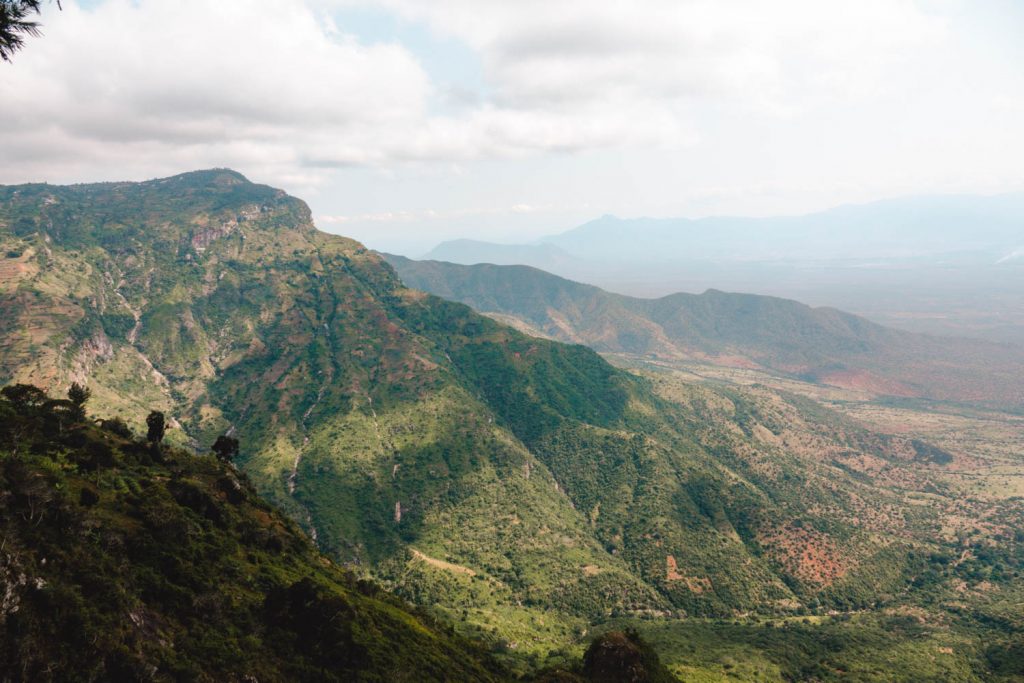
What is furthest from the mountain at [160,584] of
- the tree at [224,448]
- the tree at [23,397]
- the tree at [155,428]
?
the tree at [224,448]

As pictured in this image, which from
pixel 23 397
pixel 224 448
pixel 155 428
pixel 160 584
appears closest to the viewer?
pixel 160 584

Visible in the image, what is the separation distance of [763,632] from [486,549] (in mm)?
96876

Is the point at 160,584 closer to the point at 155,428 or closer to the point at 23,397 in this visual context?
the point at 155,428

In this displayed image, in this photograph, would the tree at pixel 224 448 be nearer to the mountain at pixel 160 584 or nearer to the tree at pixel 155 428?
the mountain at pixel 160 584

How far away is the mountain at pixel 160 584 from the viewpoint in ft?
123

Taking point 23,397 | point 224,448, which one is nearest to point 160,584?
point 23,397

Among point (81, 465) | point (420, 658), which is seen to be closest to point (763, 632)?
point (420, 658)

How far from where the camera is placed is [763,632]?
→ 5748 inches

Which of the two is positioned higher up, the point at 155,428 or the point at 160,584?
the point at 155,428

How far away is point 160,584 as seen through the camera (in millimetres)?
55344

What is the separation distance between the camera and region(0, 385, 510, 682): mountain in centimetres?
3762

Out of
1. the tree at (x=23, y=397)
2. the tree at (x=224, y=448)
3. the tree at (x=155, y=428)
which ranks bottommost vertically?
the tree at (x=224, y=448)

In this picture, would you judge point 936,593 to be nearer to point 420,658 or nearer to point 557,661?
point 557,661

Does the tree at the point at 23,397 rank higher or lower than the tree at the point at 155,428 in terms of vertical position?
higher
